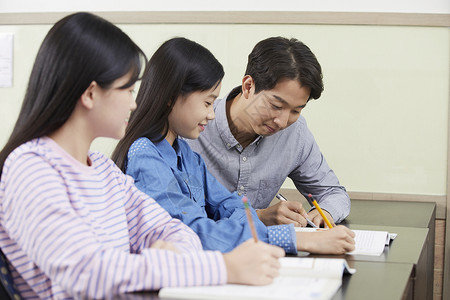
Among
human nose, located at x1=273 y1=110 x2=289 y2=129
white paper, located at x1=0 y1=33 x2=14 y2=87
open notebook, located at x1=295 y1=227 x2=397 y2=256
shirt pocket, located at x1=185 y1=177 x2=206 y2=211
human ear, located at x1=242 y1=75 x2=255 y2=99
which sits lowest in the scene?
open notebook, located at x1=295 y1=227 x2=397 y2=256

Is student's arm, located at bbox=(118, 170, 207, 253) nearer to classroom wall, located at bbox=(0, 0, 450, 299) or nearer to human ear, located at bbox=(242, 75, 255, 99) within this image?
human ear, located at bbox=(242, 75, 255, 99)

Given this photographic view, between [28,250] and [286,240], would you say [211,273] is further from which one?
[286,240]

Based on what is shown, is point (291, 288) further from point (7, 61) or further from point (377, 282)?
point (7, 61)

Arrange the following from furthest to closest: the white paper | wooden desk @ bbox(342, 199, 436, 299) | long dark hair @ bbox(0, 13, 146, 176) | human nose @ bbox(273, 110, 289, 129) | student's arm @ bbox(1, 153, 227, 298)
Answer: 1. the white paper
2. human nose @ bbox(273, 110, 289, 129)
3. wooden desk @ bbox(342, 199, 436, 299)
4. long dark hair @ bbox(0, 13, 146, 176)
5. student's arm @ bbox(1, 153, 227, 298)

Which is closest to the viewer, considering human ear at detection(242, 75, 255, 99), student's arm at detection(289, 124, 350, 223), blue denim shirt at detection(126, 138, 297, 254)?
blue denim shirt at detection(126, 138, 297, 254)

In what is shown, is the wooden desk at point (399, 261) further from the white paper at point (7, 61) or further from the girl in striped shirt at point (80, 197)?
the white paper at point (7, 61)

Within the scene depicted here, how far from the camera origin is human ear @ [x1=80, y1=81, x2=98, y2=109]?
1.03 metres

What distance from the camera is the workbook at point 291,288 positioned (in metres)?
0.91

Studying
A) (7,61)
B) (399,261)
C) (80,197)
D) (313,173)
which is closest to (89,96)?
(80,197)

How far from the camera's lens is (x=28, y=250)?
36.0 inches
